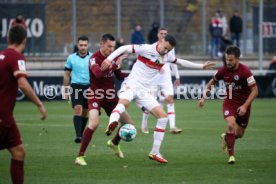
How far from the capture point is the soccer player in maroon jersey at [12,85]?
9.97 meters

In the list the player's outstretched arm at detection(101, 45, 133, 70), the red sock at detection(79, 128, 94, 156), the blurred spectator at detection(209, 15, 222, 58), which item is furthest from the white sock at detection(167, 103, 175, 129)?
the blurred spectator at detection(209, 15, 222, 58)

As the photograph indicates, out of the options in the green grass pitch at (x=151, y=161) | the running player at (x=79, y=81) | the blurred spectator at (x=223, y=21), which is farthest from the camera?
the blurred spectator at (x=223, y=21)

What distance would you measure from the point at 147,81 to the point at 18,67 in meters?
4.39

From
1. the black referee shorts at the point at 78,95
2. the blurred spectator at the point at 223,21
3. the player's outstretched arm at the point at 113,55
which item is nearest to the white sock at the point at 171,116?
the black referee shorts at the point at 78,95

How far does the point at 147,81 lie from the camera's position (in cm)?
1398

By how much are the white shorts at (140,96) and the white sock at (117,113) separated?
233mm

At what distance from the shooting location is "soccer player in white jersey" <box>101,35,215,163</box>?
13.6 meters

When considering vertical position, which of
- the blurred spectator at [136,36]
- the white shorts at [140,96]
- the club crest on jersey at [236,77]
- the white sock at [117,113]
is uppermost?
the blurred spectator at [136,36]

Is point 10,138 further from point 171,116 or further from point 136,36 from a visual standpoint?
point 136,36

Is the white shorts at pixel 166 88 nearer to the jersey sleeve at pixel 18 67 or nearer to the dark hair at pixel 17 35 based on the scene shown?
the dark hair at pixel 17 35

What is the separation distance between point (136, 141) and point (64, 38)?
15.7 meters

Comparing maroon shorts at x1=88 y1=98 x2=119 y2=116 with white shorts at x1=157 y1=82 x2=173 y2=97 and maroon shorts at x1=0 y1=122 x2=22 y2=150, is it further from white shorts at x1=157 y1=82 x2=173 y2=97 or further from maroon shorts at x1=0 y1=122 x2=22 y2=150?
white shorts at x1=157 y1=82 x2=173 y2=97

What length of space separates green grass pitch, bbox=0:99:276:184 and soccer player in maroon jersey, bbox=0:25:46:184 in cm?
160

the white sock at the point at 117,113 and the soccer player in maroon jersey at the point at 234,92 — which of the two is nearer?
the white sock at the point at 117,113
